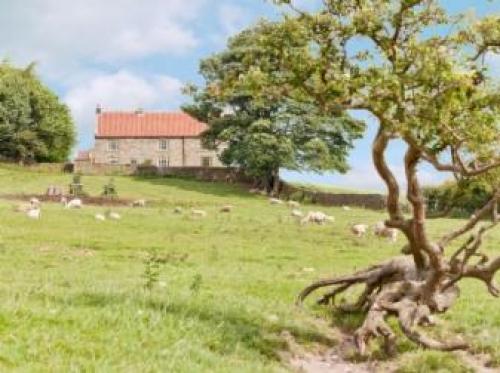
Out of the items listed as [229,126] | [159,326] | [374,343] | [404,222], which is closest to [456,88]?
[404,222]

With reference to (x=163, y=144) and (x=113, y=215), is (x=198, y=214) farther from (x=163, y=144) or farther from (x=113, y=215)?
(x=163, y=144)

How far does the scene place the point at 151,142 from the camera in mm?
128625

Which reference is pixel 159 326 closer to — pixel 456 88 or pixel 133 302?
pixel 133 302

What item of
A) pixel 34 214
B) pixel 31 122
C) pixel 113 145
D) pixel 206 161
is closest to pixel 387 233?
pixel 34 214

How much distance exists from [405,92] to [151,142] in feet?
383

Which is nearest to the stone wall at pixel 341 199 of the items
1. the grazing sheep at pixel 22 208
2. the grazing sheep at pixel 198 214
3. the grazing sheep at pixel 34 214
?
the grazing sheep at pixel 198 214

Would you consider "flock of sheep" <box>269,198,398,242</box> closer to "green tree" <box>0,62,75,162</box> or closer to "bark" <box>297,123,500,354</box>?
"bark" <box>297,123,500,354</box>

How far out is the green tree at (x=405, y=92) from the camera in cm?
1313

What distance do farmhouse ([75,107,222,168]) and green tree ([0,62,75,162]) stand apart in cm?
1119

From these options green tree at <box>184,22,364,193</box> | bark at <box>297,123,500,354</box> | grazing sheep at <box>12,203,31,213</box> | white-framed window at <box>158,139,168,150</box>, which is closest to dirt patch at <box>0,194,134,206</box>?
grazing sheep at <box>12,203,31,213</box>

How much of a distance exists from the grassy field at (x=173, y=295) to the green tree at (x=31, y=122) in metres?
64.8

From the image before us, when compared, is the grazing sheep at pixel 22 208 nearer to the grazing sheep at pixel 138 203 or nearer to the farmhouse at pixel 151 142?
the grazing sheep at pixel 138 203

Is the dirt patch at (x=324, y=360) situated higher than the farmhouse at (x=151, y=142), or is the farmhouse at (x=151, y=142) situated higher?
the farmhouse at (x=151, y=142)

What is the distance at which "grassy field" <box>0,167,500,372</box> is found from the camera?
1182cm
